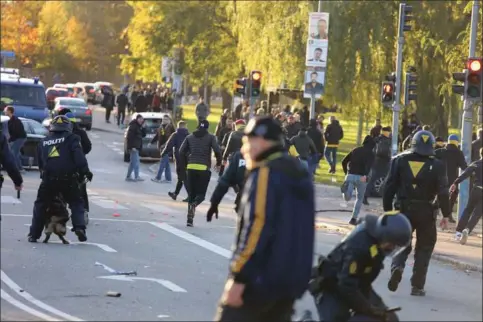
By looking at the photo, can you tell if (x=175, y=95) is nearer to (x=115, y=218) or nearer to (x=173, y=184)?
(x=173, y=184)

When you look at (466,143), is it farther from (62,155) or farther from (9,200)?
(62,155)

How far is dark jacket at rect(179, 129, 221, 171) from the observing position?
20328mm

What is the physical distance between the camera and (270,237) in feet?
22.2

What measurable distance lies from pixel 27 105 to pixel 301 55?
9236 mm

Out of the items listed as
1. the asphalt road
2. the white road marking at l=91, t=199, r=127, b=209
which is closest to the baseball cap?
the asphalt road

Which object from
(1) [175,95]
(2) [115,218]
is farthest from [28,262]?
(1) [175,95]

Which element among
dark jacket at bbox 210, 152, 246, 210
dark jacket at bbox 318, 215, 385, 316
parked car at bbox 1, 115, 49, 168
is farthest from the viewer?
parked car at bbox 1, 115, 49, 168

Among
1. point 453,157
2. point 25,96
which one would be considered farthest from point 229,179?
point 25,96

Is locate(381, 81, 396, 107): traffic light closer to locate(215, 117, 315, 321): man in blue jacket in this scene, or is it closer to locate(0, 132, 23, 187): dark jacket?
locate(0, 132, 23, 187): dark jacket

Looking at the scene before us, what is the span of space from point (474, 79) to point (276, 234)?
15378mm

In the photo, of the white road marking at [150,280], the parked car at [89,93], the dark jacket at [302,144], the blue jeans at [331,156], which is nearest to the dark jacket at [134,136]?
the dark jacket at [302,144]

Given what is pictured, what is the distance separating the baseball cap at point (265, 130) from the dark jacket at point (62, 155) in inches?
349

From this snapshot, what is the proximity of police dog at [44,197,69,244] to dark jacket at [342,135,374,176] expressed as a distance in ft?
24.2

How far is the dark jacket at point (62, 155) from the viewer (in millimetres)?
15688
